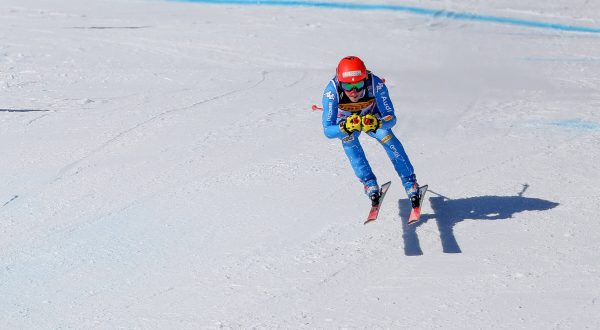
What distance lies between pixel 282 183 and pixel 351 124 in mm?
1819

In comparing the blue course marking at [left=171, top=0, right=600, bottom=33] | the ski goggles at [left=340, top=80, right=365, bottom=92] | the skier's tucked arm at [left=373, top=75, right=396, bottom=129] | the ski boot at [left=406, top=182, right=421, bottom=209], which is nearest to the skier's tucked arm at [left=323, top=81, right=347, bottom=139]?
the ski goggles at [left=340, top=80, right=365, bottom=92]

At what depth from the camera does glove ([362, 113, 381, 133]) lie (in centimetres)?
745

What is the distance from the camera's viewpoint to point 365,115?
7656mm

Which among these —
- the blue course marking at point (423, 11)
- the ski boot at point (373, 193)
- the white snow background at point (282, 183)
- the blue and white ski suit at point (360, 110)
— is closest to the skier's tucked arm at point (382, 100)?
the blue and white ski suit at point (360, 110)

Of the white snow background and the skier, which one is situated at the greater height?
the skier

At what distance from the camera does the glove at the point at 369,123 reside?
7453 mm

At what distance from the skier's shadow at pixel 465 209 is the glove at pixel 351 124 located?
3.44ft

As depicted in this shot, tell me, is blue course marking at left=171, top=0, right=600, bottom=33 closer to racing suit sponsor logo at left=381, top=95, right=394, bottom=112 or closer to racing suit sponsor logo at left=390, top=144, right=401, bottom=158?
racing suit sponsor logo at left=381, top=95, right=394, bottom=112

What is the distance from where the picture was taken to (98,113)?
1170 centimetres

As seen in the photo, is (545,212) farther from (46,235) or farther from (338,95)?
(46,235)

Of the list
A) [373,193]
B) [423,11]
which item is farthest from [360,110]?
[423,11]

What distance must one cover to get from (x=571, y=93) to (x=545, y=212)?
4.86 metres

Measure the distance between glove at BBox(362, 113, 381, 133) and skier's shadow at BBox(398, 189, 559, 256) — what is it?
101 centimetres

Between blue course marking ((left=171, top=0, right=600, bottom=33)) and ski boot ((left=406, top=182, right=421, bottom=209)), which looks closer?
ski boot ((left=406, top=182, right=421, bottom=209))
